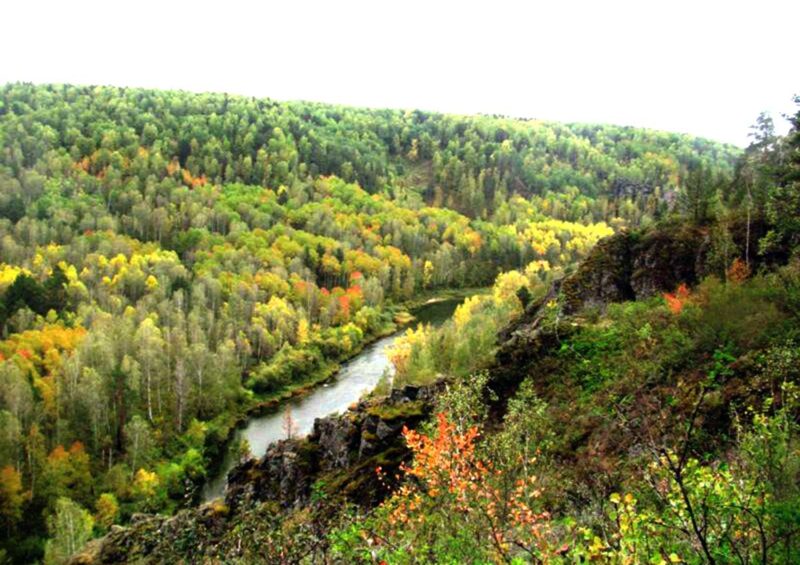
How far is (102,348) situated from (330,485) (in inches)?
1959

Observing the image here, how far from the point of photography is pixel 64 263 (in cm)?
11944

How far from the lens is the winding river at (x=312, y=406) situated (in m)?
70.9

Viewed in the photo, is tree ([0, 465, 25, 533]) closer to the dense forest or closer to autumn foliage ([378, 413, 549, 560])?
the dense forest

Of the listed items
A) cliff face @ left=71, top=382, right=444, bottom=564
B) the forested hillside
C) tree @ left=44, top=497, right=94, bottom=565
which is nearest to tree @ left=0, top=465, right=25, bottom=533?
tree @ left=44, top=497, right=94, bottom=565

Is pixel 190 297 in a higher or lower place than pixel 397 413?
lower

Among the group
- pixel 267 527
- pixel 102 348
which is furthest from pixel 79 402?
pixel 267 527

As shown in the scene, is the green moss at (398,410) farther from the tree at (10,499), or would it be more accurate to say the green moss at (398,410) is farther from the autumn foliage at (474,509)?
the tree at (10,499)

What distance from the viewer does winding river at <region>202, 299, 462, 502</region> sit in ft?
233

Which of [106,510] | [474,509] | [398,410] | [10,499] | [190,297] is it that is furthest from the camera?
[190,297]

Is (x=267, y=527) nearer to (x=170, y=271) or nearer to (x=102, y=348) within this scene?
(x=102, y=348)

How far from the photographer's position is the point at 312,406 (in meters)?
86.3

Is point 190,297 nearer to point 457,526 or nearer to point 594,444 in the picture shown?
point 594,444

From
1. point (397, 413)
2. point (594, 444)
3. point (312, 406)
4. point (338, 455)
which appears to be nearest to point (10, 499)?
point (338, 455)

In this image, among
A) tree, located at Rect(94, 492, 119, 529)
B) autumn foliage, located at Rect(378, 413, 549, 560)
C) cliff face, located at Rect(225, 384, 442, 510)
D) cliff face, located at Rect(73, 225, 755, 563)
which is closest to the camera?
autumn foliage, located at Rect(378, 413, 549, 560)
